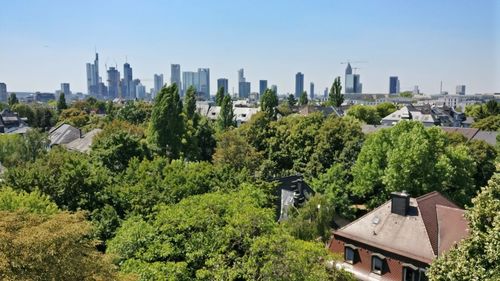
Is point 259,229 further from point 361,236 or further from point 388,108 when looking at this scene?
point 388,108

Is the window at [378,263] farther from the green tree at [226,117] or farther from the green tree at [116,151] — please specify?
the green tree at [226,117]

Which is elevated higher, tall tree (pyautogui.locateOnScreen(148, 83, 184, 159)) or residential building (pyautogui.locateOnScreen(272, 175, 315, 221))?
tall tree (pyautogui.locateOnScreen(148, 83, 184, 159))

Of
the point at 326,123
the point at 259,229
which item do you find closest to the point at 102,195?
the point at 259,229

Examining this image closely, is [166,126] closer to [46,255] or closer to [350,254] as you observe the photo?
[350,254]

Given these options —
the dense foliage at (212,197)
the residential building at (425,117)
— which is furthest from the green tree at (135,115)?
the residential building at (425,117)

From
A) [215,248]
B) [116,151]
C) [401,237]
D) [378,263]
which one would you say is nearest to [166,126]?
[116,151]

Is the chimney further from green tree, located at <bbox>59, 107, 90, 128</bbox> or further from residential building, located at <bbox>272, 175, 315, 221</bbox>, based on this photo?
green tree, located at <bbox>59, 107, 90, 128</bbox>

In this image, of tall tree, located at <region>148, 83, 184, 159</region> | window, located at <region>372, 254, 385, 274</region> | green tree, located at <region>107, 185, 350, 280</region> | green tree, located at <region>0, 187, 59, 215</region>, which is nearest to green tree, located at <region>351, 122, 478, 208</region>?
window, located at <region>372, 254, 385, 274</region>
